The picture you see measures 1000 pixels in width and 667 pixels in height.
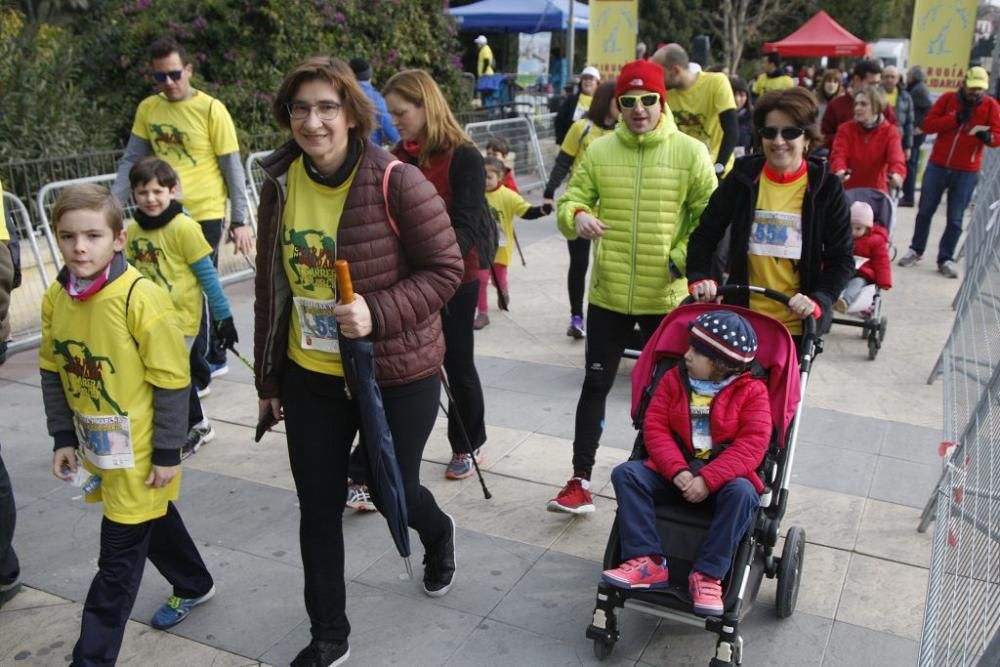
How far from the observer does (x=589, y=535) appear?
4.32 m

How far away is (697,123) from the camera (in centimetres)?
765

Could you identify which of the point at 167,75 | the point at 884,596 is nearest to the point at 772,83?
the point at 167,75

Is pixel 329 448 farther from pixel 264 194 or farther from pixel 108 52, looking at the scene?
pixel 108 52

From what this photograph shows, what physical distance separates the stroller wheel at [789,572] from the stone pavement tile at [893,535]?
0.70 metres

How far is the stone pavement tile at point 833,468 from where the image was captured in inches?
191

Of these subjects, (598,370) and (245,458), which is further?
(245,458)

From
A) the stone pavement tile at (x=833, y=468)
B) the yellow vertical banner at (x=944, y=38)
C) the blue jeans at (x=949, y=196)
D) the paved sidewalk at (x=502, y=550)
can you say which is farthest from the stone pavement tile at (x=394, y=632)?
the yellow vertical banner at (x=944, y=38)

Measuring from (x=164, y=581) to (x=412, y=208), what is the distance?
6.84 feet

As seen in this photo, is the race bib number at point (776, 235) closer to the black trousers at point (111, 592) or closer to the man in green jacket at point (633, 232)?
the man in green jacket at point (633, 232)

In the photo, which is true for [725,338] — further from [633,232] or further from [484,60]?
[484,60]

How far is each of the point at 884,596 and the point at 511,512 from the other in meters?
1.68

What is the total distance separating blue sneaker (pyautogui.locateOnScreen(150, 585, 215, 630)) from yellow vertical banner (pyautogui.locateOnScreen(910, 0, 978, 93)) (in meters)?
11.7

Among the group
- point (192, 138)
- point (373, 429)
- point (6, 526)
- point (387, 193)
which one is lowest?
point (6, 526)

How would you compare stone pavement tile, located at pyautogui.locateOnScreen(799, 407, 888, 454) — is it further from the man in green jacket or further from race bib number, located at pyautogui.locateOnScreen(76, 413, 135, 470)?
race bib number, located at pyautogui.locateOnScreen(76, 413, 135, 470)
